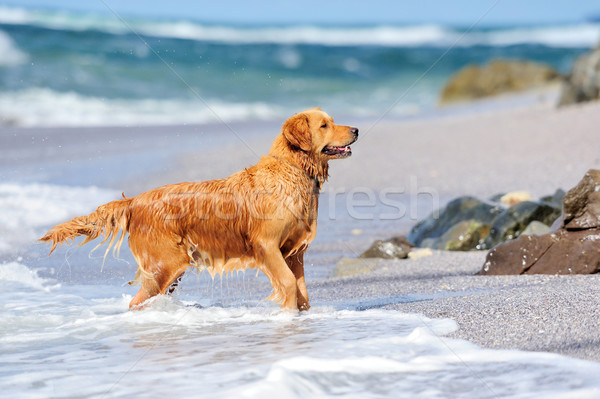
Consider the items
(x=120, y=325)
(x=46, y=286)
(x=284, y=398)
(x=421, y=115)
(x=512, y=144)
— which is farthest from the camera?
(x=421, y=115)

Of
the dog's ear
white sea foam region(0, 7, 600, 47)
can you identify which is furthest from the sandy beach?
white sea foam region(0, 7, 600, 47)

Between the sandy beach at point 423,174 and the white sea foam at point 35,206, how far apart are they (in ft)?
1.45

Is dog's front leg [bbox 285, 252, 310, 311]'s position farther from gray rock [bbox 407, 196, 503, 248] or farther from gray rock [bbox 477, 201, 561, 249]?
gray rock [bbox 477, 201, 561, 249]

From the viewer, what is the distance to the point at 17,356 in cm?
471

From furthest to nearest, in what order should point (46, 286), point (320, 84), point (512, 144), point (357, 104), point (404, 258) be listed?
point (320, 84) → point (357, 104) → point (512, 144) → point (404, 258) → point (46, 286)

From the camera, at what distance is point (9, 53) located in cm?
2845

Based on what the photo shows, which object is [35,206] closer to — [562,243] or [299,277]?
[299,277]

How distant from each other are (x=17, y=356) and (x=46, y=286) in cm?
219

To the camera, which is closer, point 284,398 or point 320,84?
point 284,398

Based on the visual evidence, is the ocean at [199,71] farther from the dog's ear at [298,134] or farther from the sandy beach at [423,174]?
the dog's ear at [298,134]

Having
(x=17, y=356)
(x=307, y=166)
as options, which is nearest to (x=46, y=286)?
(x=17, y=356)

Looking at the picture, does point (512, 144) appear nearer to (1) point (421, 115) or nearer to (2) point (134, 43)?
(1) point (421, 115)

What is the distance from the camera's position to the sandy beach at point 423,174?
16.4ft

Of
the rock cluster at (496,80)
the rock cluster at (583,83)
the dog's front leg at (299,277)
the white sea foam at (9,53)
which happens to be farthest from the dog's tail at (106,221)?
the white sea foam at (9,53)
